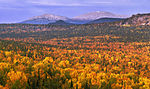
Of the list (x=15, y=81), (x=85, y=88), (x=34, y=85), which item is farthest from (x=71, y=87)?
(x=15, y=81)

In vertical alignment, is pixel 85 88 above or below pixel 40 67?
below

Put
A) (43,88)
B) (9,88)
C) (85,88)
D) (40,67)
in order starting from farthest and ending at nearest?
(40,67), (85,88), (43,88), (9,88)

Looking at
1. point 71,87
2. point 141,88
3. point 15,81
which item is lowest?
point 141,88

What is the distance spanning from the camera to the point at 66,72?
2622 centimetres

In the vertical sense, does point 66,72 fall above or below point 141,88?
above

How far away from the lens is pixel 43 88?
65.4 feet

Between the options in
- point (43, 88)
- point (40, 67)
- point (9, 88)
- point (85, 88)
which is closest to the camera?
point (9, 88)

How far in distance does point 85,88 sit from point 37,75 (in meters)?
7.12

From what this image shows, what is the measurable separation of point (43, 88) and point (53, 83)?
162cm

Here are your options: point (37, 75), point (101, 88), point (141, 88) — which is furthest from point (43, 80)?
point (141, 88)

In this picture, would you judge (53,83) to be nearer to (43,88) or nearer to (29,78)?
(43,88)

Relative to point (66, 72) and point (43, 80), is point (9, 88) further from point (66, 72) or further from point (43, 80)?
point (66, 72)

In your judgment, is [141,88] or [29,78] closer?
[29,78]

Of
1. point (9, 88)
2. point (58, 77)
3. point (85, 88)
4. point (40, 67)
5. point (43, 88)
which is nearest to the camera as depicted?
point (9, 88)
